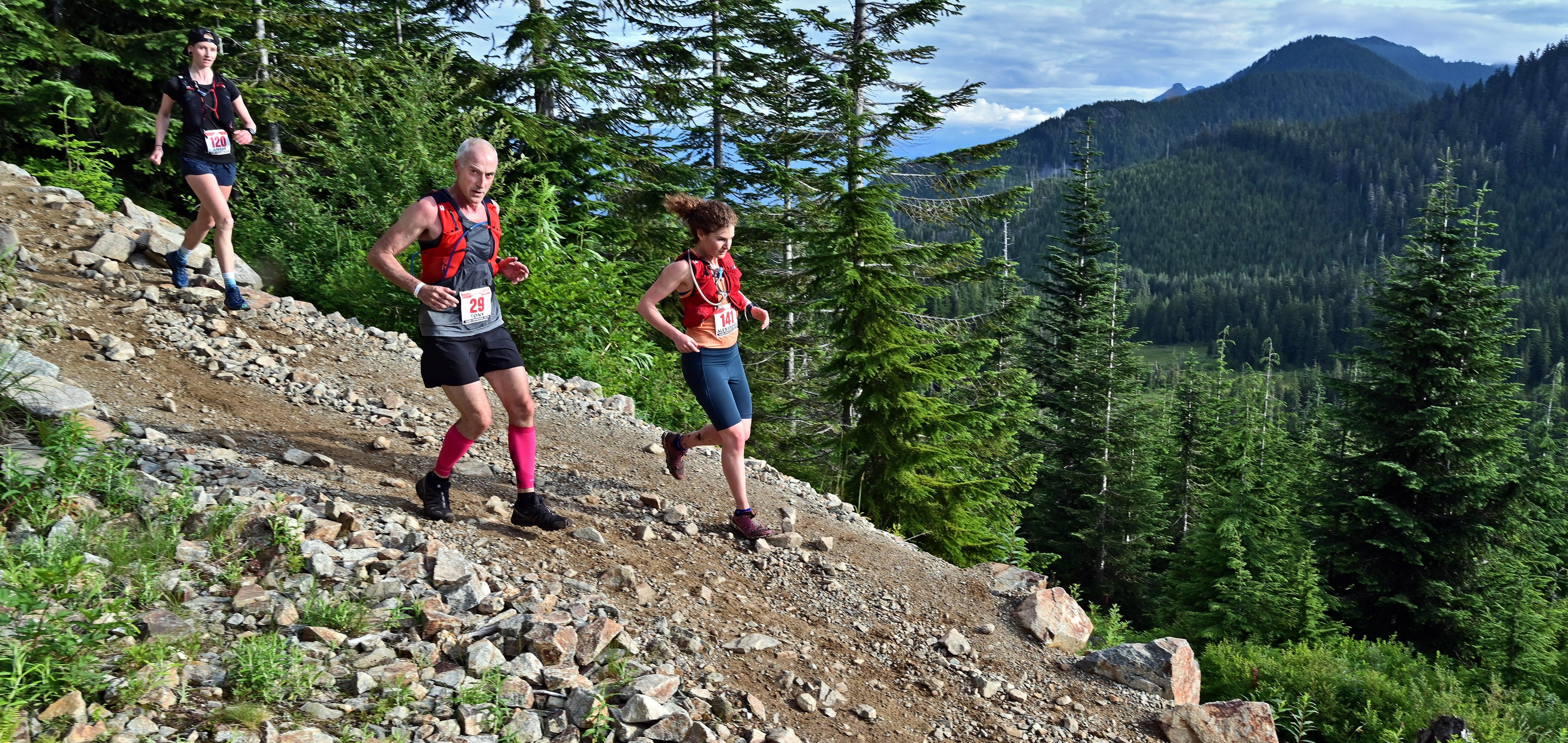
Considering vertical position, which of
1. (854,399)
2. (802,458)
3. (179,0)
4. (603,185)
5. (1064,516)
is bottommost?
(1064,516)

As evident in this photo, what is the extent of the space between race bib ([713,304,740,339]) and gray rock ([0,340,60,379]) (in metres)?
3.56

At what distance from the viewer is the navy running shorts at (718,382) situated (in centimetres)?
486

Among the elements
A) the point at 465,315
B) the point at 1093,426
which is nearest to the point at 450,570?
→ the point at 465,315

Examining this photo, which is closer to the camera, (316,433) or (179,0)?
(316,433)

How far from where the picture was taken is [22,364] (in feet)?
15.1

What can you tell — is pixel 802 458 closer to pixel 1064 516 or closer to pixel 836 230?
pixel 836 230

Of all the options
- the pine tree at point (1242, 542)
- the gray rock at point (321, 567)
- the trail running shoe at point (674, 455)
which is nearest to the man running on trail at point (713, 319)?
the trail running shoe at point (674, 455)

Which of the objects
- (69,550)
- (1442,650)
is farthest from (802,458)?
(1442,650)

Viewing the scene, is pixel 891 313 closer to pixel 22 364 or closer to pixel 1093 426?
pixel 22 364

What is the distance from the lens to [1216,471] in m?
36.1

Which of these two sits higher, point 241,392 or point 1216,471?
point 241,392

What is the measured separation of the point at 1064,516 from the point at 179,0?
33.4 meters

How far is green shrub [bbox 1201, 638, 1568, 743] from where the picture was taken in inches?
459

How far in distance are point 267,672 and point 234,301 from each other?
5.53 meters
